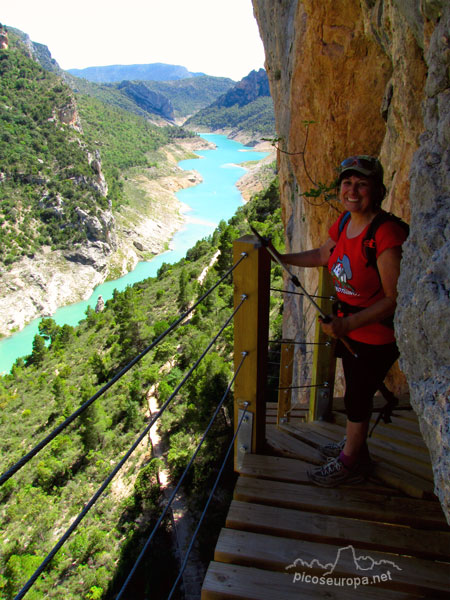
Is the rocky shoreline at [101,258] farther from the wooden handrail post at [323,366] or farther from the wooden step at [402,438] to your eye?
the wooden step at [402,438]

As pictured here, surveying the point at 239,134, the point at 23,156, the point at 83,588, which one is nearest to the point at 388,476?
the point at 83,588

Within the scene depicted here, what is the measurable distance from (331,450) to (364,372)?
2.14ft

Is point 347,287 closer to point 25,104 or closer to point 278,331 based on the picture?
point 278,331

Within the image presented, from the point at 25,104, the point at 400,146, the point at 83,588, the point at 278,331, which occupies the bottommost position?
the point at 83,588

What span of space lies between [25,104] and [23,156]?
44.3 feet

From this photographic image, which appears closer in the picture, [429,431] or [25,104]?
[429,431]

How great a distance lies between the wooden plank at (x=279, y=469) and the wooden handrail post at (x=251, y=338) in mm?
73

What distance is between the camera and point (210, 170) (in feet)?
360

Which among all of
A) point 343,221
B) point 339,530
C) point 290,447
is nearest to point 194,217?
point 290,447

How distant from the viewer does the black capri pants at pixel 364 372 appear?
6.27ft

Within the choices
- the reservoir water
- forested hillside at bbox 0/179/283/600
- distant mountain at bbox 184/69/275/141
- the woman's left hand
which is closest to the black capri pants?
the woman's left hand

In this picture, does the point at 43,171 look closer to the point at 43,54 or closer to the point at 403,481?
the point at 403,481

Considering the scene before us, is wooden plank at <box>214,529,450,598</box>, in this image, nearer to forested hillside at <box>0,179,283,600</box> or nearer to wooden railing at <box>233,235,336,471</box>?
wooden railing at <box>233,235,336,471</box>

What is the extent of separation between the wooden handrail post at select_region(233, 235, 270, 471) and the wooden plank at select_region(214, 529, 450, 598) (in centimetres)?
55
